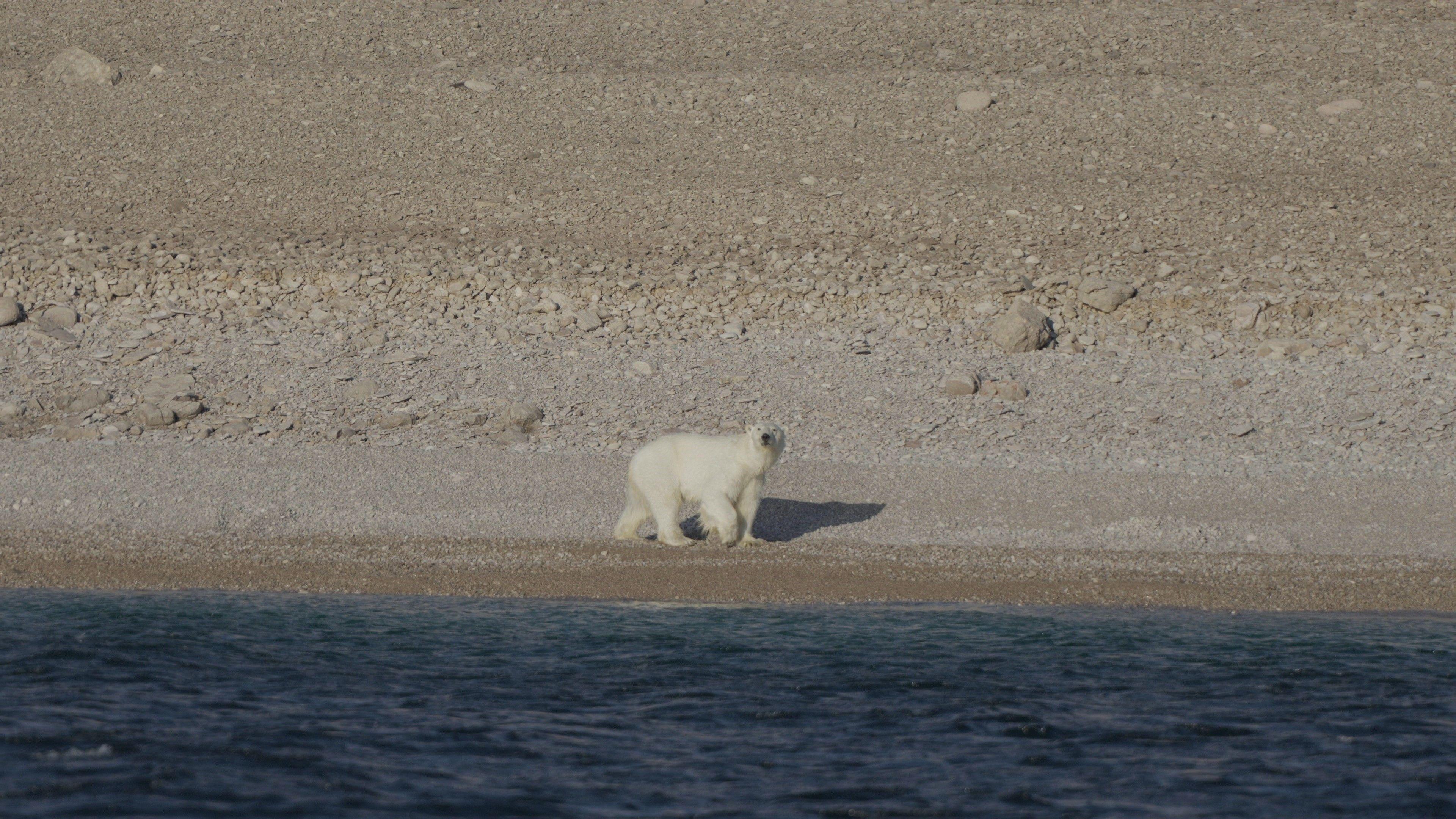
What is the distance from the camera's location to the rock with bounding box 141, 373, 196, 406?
17734 mm

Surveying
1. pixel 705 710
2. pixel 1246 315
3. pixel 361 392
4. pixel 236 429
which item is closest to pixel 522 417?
pixel 361 392

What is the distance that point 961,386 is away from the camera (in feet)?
60.2

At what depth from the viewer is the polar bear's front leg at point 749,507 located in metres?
12.8

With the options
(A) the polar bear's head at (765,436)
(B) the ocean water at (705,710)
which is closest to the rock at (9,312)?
(B) the ocean water at (705,710)

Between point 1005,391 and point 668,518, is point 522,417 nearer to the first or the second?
point 668,518

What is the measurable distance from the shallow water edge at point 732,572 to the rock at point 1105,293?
9.28 meters

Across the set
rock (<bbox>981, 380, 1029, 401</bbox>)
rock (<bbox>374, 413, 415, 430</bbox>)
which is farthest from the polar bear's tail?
rock (<bbox>981, 380, 1029, 401</bbox>)

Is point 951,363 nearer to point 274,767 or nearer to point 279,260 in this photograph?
point 279,260

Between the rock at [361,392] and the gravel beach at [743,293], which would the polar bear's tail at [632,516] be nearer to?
the gravel beach at [743,293]

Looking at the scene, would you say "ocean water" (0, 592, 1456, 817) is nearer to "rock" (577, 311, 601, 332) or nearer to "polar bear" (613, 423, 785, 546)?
"polar bear" (613, 423, 785, 546)

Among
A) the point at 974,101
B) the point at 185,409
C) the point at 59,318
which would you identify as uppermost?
the point at 974,101

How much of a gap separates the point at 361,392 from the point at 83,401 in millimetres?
3302

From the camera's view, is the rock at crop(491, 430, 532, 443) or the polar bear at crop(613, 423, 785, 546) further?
the rock at crop(491, 430, 532, 443)

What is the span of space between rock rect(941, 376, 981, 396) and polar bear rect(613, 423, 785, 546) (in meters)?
6.02
